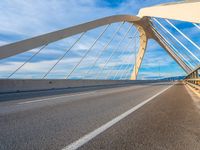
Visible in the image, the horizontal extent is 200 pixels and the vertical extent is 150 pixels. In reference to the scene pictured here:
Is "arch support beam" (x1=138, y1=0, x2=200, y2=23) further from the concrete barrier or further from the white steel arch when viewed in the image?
the concrete barrier

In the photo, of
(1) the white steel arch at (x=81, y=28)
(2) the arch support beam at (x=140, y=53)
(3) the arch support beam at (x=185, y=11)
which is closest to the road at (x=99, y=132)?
(3) the arch support beam at (x=185, y=11)

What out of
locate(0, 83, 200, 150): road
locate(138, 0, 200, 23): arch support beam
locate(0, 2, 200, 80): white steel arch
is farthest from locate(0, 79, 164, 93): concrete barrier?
locate(0, 83, 200, 150): road

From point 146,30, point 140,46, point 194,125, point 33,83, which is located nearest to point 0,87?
point 33,83

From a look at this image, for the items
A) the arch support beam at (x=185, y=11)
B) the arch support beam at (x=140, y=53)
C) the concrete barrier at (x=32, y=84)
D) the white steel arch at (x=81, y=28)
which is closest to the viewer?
the arch support beam at (x=185, y=11)

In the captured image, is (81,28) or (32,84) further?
(81,28)

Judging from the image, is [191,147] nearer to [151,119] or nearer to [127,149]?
[127,149]

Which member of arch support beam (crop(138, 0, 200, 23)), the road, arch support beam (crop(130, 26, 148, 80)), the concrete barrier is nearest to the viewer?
the road

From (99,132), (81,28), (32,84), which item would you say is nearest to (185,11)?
(32,84)

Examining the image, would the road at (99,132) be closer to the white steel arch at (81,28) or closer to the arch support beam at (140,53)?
the white steel arch at (81,28)

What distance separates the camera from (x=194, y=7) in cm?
1456

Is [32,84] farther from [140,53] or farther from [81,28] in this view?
[140,53]

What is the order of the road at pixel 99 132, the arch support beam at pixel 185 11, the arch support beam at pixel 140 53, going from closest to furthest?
1. the road at pixel 99 132
2. the arch support beam at pixel 185 11
3. the arch support beam at pixel 140 53

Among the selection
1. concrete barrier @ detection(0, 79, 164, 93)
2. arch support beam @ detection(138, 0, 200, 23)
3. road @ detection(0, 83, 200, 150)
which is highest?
arch support beam @ detection(138, 0, 200, 23)

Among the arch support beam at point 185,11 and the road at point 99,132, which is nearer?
the road at point 99,132
